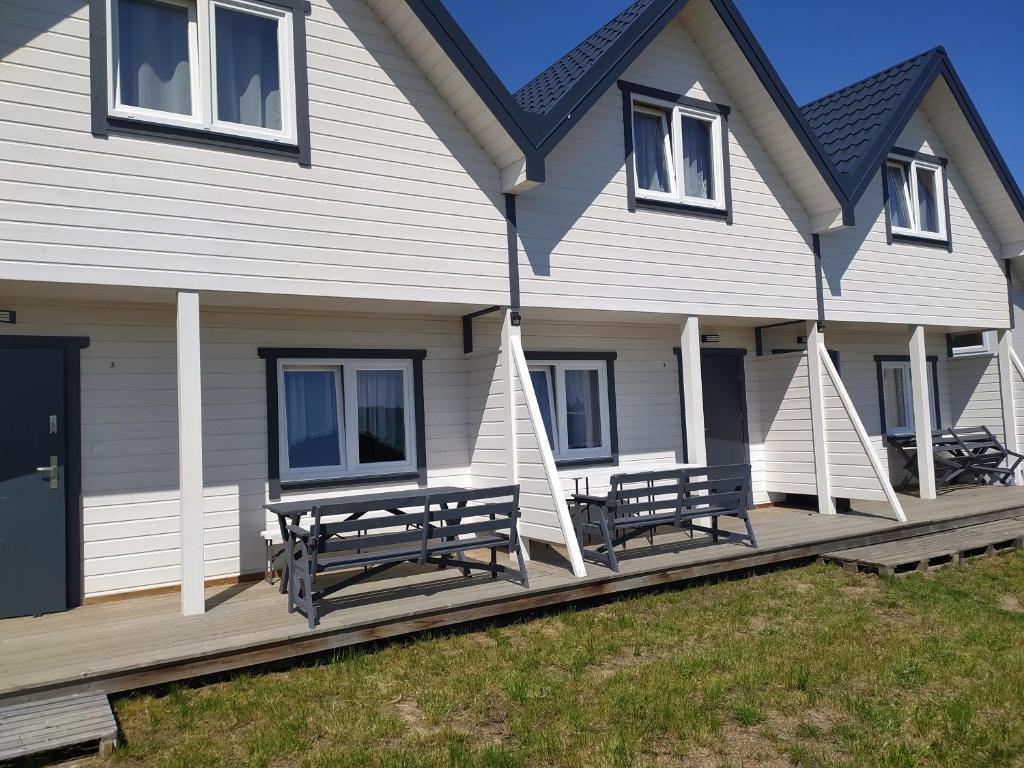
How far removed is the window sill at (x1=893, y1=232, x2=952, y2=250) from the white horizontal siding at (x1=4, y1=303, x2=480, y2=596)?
8285 millimetres

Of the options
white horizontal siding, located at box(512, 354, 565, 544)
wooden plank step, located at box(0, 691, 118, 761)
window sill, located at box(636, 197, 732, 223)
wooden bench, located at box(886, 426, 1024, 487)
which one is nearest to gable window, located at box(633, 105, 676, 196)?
window sill, located at box(636, 197, 732, 223)

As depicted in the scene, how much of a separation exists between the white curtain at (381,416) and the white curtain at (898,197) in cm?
809

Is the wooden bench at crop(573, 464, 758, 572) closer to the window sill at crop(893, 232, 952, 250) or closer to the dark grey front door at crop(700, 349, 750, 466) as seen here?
the dark grey front door at crop(700, 349, 750, 466)

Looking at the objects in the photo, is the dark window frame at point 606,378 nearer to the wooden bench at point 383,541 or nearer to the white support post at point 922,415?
the wooden bench at point 383,541

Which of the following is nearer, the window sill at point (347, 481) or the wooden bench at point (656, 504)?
the wooden bench at point (656, 504)

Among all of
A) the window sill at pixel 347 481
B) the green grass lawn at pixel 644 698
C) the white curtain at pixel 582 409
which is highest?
the white curtain at pixel 582 409

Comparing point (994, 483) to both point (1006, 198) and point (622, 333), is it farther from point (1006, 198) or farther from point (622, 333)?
point (622, 333)

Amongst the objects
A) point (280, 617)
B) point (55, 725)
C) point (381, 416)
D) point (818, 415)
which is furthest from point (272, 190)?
point (818, 415)

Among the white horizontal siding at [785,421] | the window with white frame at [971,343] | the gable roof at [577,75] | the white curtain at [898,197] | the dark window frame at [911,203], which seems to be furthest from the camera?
the window with white frame at [971,343]

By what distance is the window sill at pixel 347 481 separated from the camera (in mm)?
7676

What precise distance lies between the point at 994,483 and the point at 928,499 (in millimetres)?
2467

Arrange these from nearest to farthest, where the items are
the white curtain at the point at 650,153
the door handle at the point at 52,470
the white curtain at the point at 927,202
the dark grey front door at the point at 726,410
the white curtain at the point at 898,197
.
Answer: the door handle at the point at 52,470 < the white curtain at the point at 650,153 < the dark grey front door at the point at 726,410 < the white curtain at the point at 898,197 < the white curtain at the point at 927,202

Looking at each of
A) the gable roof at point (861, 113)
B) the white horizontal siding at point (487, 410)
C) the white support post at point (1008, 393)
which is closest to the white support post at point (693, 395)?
the white horizontal siding at point (487, 410)

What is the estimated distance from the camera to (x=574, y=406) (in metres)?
9.70
